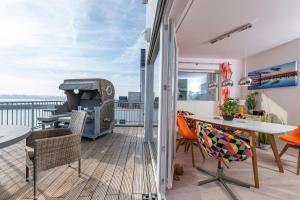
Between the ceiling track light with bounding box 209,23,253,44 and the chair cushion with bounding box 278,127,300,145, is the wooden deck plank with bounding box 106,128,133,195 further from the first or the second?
the ceiling track light with bounding box 209,23,253,44

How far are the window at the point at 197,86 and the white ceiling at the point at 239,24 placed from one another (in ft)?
3.74

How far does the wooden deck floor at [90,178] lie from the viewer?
1983 millimetres

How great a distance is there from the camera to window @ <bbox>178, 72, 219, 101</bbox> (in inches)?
237

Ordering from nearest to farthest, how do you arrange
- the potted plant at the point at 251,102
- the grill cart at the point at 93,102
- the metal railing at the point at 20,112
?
the grill cart at the point at 93,102 → the metal railing at the point at 20,112 → the potted plant at the point at 251,102

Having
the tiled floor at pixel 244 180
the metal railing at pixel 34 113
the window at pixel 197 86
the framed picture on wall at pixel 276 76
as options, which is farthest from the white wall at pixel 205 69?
the tiled floor at pixel 244 180

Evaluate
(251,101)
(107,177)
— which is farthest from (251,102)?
(107,177)

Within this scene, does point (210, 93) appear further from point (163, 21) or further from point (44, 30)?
point (44, 30)

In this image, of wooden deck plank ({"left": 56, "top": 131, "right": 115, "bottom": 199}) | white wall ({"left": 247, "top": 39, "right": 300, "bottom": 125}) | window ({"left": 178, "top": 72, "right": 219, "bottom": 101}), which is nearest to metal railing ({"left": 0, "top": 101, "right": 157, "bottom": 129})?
window ({"left": 178, "top": 72, "right": 219, "bottom": 101})

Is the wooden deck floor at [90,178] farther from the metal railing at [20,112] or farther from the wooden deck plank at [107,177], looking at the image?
the metal railing at [20,112]

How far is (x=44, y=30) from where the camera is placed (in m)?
5.06

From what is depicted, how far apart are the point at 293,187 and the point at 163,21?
2.72m

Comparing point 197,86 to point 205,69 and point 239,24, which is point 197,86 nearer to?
point 205,69

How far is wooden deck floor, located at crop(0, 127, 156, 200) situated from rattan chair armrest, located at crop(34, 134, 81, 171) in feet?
1.12

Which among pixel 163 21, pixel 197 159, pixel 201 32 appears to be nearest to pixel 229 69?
pixel 201 32
